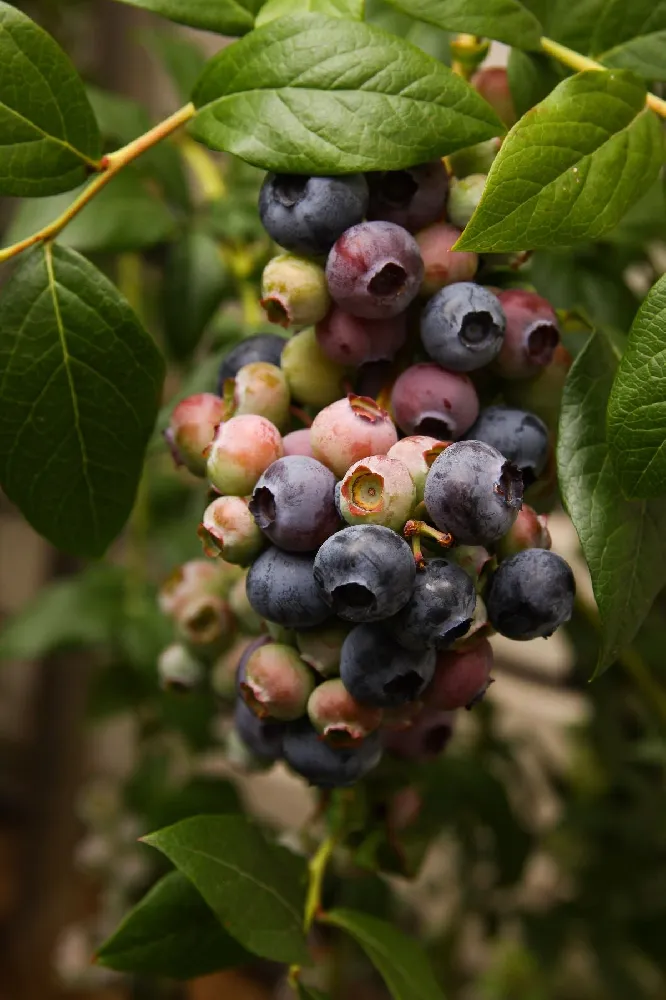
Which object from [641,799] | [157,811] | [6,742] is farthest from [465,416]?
[6,742]

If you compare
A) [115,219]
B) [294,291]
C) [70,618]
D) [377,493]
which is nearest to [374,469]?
[377,493]

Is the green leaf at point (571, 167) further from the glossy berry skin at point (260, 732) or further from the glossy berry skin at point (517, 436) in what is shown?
the glossy berry skin at point (260, 732)

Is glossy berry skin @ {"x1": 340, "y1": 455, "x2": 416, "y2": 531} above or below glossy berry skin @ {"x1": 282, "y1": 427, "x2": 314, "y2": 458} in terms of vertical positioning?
above

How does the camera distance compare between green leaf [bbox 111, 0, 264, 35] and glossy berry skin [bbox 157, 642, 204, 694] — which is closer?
green leaf [bbox 111, 0, 264, 35]

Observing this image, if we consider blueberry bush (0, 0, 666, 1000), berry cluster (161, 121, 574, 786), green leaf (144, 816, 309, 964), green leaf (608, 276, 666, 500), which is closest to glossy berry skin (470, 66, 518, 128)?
blueberry bush (0, 0, 666, 1000)

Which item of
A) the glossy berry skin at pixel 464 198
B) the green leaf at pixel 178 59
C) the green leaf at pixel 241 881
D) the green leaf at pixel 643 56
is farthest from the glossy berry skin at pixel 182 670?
the green leaf at pixel 178 59

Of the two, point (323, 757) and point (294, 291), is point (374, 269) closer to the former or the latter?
point (294, 291)

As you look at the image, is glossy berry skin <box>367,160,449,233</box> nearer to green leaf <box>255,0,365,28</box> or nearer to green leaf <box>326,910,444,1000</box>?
green leaf <box>255,0,365,28</box>

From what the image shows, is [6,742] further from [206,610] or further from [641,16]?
[641,16]
